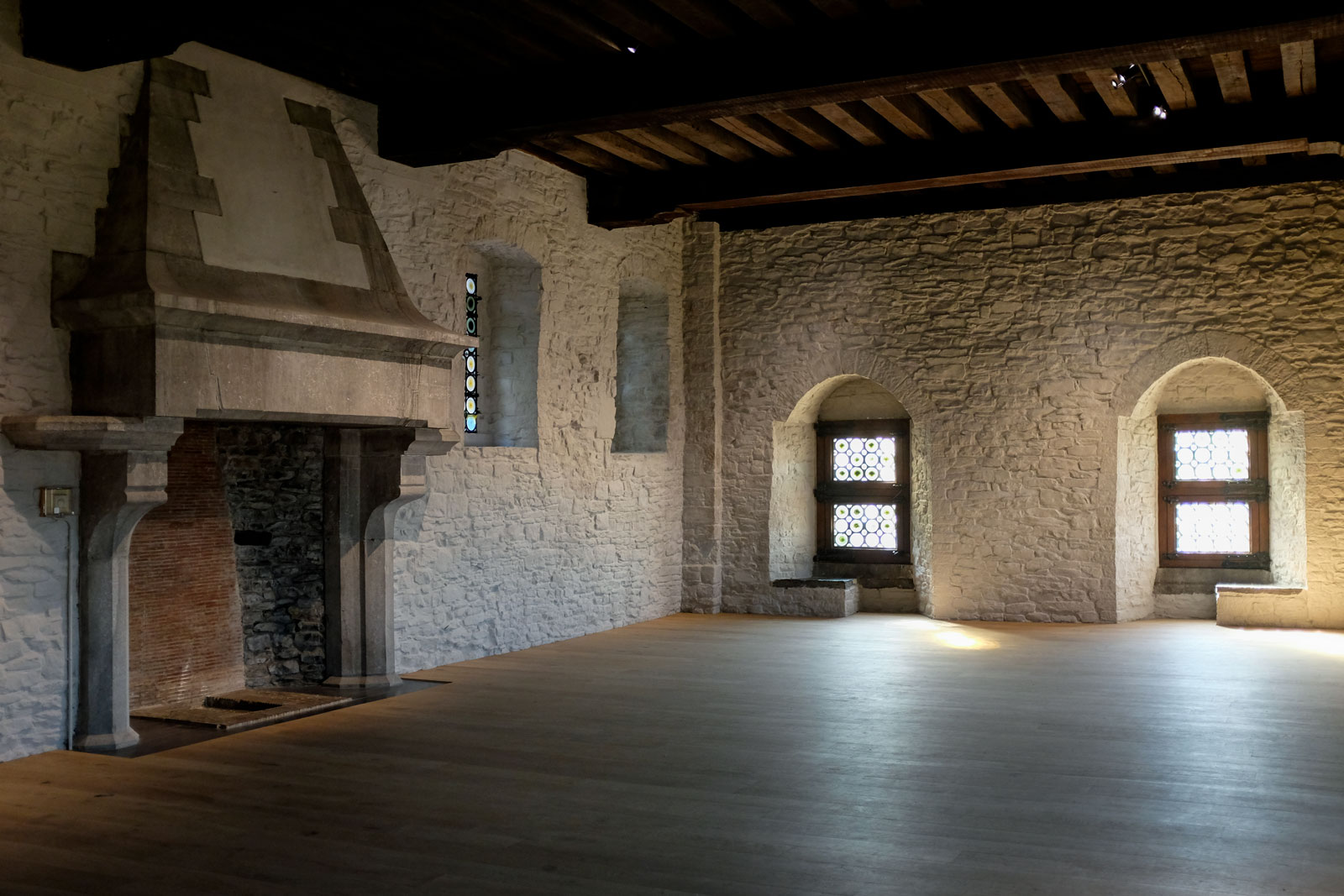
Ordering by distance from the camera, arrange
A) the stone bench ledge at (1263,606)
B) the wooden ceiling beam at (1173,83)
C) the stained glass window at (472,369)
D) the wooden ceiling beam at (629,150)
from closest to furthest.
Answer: the wooden ceiling beam at (1173,83)
the wooden ceiling beam at (629,150)
the stained glass window at (472,369)
the stone bench ledge at (1263,606)

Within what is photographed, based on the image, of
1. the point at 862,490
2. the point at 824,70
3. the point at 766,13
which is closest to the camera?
the point at 766,13

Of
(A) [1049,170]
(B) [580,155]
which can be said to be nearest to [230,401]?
(B) [580,155]

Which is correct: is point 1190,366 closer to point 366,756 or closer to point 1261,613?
point 1261,613

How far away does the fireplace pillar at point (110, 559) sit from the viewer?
17.5 ft

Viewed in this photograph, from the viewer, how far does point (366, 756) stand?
527 cm

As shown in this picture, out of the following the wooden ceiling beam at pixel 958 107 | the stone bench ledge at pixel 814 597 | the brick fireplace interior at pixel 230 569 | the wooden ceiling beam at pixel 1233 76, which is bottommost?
the stone bench ledge at pixel 814 597

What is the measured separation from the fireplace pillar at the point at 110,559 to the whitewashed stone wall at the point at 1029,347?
19.2 ft

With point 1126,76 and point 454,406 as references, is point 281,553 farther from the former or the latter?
point 1126,76

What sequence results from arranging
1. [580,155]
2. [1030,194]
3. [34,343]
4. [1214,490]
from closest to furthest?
[34,343] → [580,155] → [1030,194] → [1214,490]

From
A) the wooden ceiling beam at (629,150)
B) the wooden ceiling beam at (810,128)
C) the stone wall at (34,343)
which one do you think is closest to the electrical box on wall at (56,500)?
the stone wall at (34,343)

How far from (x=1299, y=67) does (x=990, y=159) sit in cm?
193

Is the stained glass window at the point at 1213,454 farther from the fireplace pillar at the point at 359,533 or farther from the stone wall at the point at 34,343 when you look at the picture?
the stone wall at the point at 34,343

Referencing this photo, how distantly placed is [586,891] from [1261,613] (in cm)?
747

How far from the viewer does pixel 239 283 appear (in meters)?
5.55
